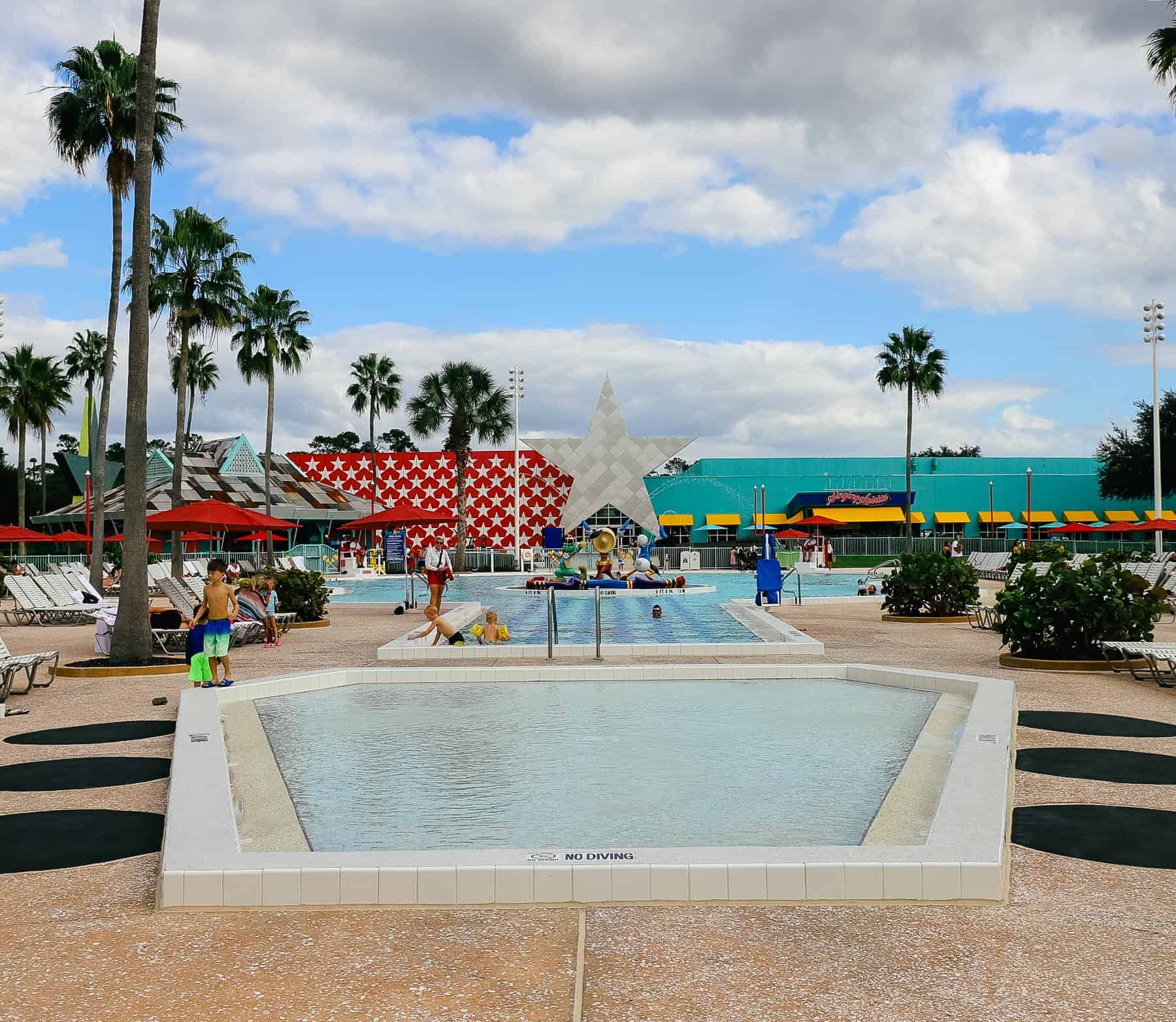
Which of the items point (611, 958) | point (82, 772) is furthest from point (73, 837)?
point (611, 958)

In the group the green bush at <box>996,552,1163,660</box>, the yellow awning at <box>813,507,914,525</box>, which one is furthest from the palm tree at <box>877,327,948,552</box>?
the green bush at <box>996,552,1163,660</box>

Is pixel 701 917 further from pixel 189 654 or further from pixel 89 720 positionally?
pixel 189 654

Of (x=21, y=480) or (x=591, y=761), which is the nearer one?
(x=591, y=761)

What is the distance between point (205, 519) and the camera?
55.7 feet

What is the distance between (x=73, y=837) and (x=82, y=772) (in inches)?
66.6

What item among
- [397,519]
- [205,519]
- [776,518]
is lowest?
[205,519]

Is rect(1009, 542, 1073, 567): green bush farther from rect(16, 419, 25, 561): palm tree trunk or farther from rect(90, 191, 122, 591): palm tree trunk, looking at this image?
rect(16, 419, 25, 561): palm tree trunk

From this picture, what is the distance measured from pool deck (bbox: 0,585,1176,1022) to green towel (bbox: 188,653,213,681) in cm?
515

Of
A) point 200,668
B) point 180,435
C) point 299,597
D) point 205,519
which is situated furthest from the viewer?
point 180,435

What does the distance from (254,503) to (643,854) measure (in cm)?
4751

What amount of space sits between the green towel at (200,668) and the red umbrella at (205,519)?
6.27 metres

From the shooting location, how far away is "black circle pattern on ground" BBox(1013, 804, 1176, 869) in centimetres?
511

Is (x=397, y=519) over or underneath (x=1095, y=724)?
over

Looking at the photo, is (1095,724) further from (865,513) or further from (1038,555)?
(865,513)
